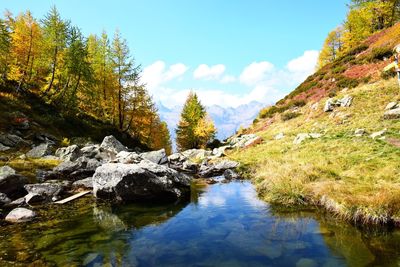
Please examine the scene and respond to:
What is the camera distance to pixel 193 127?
5547 cm

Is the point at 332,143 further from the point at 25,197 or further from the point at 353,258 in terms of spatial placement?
the point at 25,197

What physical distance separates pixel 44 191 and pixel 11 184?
5.28ft

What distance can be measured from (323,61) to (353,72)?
36.5 metres

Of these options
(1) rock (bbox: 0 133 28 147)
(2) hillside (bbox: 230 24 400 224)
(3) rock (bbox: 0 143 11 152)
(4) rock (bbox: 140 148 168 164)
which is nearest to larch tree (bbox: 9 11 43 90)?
(1) rock (bbox: 0 133 28 147)

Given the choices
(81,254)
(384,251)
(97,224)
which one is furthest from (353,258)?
(97,224)

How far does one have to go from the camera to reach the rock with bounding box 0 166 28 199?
14383 mm

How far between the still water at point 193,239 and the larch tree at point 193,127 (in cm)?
3983

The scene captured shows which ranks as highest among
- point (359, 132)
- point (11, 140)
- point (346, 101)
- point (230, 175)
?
point (346, 101)

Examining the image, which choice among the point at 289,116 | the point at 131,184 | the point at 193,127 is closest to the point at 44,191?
the point at 131,184

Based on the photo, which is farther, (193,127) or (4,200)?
(193,127)

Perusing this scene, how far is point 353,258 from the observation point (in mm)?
Result: 7504

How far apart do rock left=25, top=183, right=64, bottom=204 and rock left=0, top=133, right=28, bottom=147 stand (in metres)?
14.4

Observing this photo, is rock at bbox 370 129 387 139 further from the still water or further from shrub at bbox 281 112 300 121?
shrub at bbox 281 112 300 121

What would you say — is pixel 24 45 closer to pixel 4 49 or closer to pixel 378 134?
pixel 4 49
